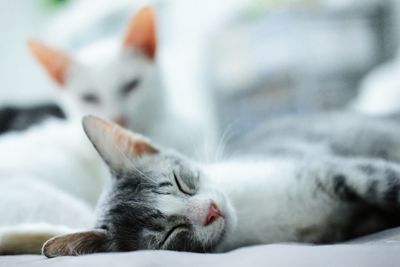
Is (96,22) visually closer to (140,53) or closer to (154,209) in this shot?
(140,53)

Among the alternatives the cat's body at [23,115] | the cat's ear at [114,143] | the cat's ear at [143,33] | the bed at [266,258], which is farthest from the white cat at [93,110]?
the bed at [266,258]

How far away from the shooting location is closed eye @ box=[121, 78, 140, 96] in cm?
160

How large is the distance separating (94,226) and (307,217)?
416 mm

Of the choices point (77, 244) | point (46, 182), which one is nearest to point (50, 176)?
point (46, 182)

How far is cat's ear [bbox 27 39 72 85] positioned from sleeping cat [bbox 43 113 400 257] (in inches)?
24.0

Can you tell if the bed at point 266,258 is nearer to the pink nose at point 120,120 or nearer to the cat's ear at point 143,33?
the pink nose at point 120,120

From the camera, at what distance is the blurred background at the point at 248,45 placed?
9.32 ft

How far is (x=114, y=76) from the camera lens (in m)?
1.59

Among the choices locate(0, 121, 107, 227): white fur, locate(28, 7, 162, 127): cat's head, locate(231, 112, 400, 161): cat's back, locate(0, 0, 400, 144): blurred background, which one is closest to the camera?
locate(0, 121, 107, 227): white fur

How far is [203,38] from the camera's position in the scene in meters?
3.03

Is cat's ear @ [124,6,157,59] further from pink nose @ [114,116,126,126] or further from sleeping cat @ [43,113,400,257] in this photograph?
sleeping cat @ [43,113,400,257]

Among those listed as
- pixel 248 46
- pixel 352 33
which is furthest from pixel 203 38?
pixel 352 33

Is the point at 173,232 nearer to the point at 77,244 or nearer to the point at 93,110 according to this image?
the point at 77,244

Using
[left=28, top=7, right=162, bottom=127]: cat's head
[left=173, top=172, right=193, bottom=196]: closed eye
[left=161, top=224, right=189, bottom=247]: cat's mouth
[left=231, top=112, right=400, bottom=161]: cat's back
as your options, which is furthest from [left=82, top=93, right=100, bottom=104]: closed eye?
[left=161, top=224, right=189, bottom=247]: cat's mouth
